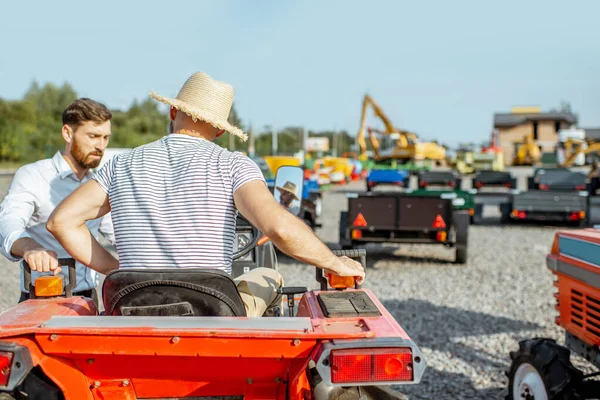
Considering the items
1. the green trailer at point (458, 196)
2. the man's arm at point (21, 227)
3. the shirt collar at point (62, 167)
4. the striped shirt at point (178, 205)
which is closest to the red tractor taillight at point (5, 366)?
the striped shirt at point (178, 205)

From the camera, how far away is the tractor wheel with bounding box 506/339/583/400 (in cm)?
353

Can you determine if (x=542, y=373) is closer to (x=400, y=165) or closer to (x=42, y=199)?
(x=42, y=199)

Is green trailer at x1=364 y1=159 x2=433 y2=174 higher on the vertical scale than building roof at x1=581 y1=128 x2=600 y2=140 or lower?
lower

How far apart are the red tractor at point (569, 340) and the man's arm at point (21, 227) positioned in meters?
2.63

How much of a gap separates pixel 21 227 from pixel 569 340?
10.8ft

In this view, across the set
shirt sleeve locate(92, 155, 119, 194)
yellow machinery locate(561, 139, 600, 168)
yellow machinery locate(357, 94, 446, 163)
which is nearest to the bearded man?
shirt sleeve locate(92, 155, 119, 194)

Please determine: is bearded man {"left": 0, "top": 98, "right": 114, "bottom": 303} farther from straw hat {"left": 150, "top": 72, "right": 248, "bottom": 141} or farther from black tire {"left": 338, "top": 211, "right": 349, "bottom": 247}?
black tire {"left": 338, "top": 211, "right": 349, "bottom": 247}

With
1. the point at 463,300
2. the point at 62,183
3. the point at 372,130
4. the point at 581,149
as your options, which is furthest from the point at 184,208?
the point at 372,130

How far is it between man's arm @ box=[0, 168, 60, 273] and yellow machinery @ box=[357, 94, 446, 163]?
3236 cm

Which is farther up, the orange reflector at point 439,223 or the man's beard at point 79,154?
the man's beard at point 79,154

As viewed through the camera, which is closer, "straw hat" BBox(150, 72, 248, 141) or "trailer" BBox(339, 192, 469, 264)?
"straw hat" BBox(150, 72, 248, 141)

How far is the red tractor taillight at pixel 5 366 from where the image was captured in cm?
198

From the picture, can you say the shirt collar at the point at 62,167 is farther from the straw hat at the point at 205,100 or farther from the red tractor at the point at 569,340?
the red tractor at the point at 569,340

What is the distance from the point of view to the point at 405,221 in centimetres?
1004
